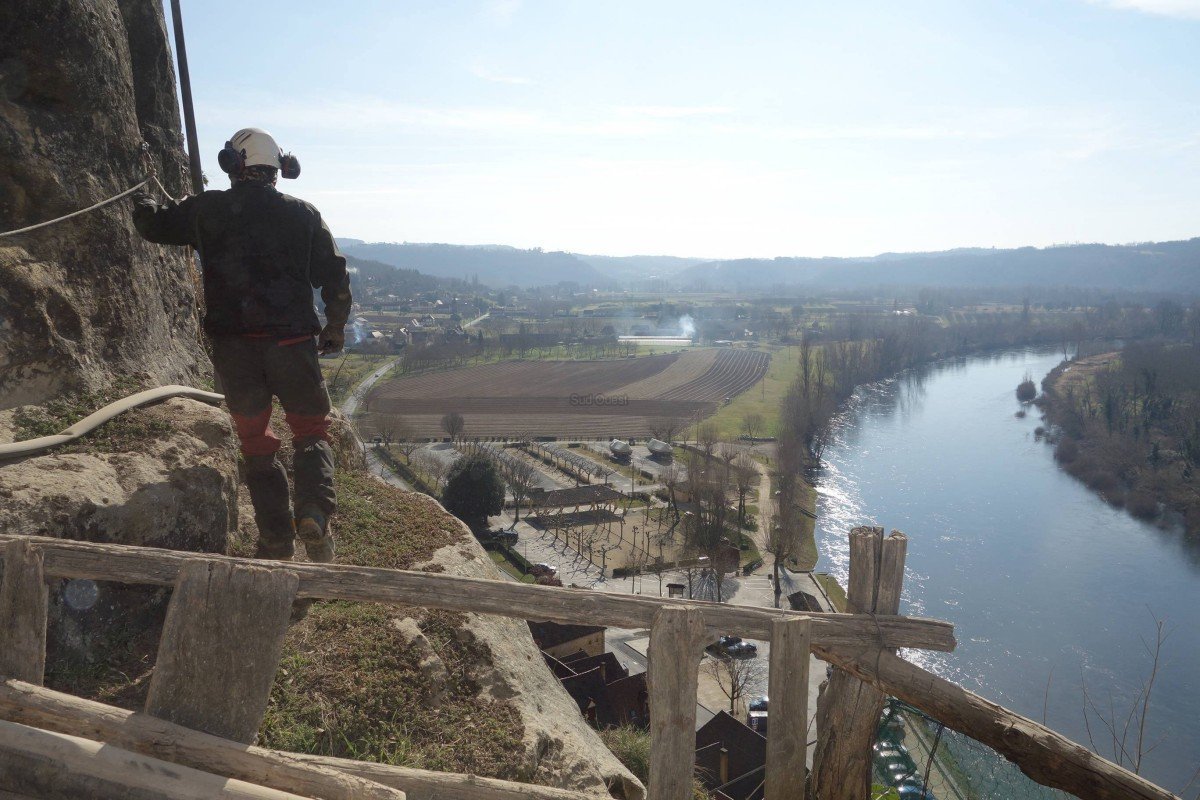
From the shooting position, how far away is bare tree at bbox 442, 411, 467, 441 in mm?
53219

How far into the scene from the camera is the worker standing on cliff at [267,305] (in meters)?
4.98

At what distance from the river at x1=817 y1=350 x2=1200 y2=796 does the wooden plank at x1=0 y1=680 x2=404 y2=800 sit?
48.8ft

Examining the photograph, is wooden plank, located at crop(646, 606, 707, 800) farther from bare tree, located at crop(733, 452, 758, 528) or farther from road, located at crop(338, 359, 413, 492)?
bare tree, located at crop(733, 452, 758, 528)

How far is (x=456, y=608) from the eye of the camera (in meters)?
4.11

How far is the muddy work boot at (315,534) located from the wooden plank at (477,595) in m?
1.11

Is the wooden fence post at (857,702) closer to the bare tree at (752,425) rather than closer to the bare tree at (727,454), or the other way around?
the bare tree at (727,454)

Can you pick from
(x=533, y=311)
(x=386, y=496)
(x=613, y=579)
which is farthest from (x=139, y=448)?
(x=533, y=311)

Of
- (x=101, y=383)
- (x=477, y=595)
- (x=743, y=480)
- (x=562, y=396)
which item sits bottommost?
(x=743, y=480)

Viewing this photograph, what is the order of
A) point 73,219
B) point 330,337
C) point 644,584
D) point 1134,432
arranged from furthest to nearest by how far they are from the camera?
point 1134,432 < point 644,584 < point 73,219 < point 330,337

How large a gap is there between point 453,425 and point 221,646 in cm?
4998

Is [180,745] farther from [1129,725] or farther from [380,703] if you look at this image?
[1129,725]

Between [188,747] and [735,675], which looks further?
[735,675]

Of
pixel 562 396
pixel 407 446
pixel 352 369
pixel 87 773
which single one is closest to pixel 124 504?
pixel 87 773

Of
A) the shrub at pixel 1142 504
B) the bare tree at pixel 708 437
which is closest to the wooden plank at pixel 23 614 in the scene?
the bare tree at pixel 708 437
